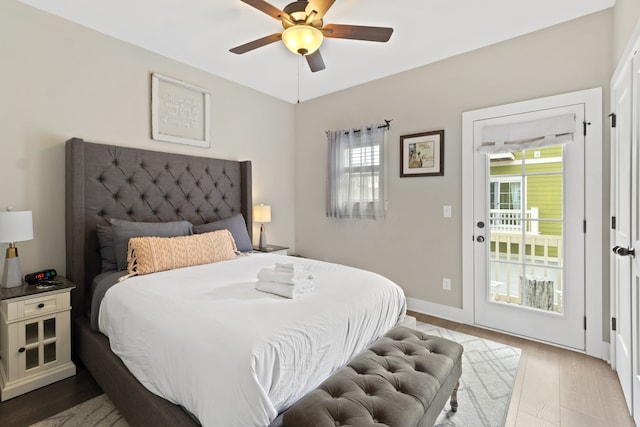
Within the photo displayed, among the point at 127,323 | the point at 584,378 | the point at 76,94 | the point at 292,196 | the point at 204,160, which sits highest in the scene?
the point at 76,94

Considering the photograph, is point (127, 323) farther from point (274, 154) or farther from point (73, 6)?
point (274, 154)

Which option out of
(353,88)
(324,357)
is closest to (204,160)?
(353,88)

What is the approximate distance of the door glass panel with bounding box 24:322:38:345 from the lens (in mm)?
1901

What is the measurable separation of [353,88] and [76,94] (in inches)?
108

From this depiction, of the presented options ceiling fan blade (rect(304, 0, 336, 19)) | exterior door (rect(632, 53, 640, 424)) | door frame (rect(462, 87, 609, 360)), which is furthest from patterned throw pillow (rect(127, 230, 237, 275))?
door frame (rect(462, 87, 609, 360))

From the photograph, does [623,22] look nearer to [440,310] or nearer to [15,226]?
[440,310]

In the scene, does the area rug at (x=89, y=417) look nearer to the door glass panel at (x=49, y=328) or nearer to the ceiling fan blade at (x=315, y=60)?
the door glass panel at (x=49, y=328)

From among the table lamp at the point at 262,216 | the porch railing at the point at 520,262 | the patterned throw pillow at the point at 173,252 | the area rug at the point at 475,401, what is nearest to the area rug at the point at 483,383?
the area rug at the point at 475,401

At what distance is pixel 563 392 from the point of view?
1909 millimetres

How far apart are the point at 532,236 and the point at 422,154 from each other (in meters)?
1.25

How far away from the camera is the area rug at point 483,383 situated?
1688mm

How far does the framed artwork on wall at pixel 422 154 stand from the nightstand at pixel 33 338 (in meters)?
3.08

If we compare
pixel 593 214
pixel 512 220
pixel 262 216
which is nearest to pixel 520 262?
pixel 512 220

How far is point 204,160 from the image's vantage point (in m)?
3.16
